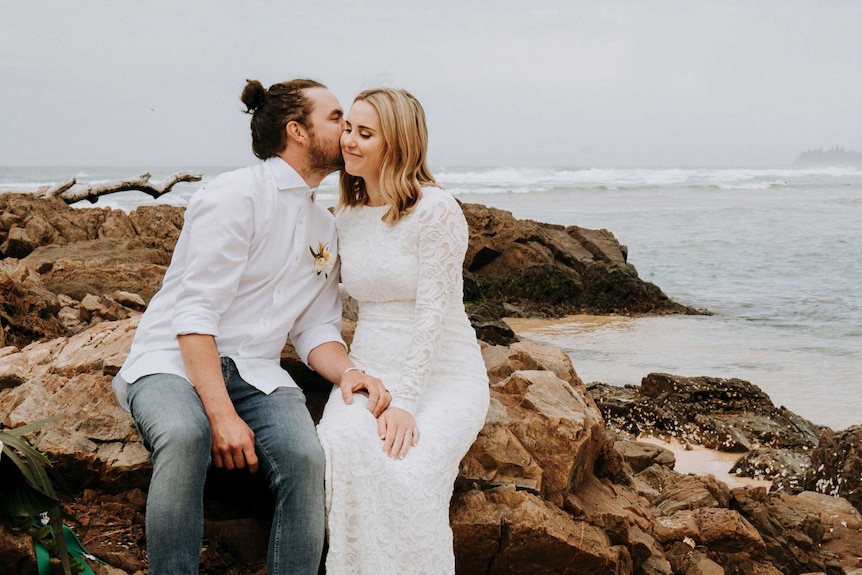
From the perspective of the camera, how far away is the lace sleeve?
3648 mm

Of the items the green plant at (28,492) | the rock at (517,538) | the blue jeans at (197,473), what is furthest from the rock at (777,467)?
the green plant at (28,492)

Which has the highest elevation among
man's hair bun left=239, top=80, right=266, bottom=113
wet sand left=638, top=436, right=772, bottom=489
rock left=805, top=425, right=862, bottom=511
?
man's hair bun left=239, top=80, right=266, bottom=113

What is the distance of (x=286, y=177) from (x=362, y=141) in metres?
0.36

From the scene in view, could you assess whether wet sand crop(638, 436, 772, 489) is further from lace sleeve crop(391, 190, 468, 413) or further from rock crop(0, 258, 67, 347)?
rock crop(0, 258, 67, 347)

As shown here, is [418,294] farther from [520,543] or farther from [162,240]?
[162,240]

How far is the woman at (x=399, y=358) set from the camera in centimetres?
319

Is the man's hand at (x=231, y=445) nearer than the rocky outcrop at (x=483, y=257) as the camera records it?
Yes

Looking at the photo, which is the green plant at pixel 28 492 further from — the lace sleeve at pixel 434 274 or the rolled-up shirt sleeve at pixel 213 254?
the lace sleeve at pixel 434 274


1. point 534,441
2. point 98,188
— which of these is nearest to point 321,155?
point 534,441


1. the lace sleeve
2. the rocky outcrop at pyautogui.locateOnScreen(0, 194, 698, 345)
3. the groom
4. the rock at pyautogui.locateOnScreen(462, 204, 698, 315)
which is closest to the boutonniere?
the groom

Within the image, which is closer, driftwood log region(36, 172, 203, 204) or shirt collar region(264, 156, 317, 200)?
shirt collar region(264, 156, 317, 200)

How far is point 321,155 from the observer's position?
398 centimetres

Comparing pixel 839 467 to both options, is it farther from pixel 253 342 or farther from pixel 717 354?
pixel 717 354

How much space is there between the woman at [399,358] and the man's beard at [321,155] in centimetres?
12
